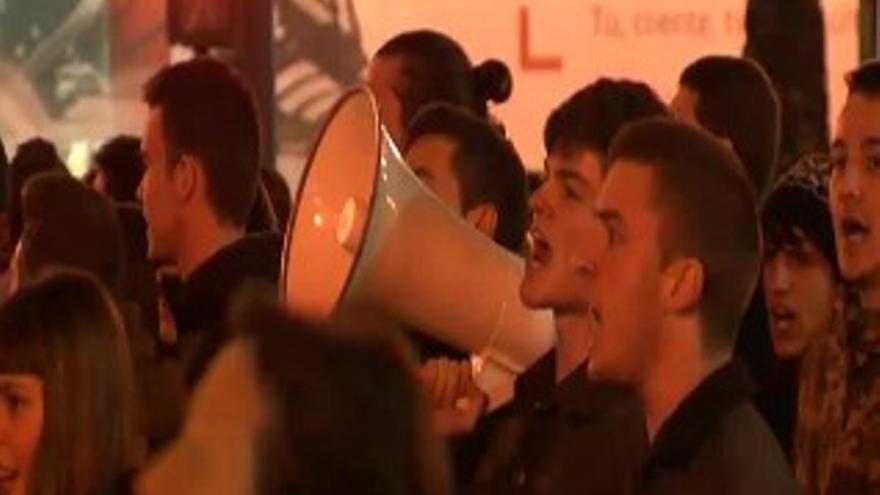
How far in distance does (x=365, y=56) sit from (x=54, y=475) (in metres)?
4.76

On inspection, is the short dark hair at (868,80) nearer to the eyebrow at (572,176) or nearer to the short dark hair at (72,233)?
the eyebrow at (572,176)

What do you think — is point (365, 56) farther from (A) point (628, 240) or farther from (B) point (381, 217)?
(A) point (628, 240)

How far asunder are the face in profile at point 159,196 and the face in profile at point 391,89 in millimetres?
975

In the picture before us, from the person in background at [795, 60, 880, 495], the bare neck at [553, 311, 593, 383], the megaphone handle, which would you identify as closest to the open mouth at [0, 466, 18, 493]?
the megaphone handle

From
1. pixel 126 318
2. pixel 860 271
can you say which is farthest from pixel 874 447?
pixel 126 318

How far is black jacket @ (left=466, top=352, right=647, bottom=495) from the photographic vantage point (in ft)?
12.4

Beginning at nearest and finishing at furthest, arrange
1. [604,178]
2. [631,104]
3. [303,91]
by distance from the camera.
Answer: [604,178] → [631,104] → [303,91]

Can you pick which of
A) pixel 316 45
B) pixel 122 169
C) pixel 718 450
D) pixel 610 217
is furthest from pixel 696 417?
pixel 316 45

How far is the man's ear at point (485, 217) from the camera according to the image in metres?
4.73

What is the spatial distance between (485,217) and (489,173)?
0.30ft

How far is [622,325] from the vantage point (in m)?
3.49

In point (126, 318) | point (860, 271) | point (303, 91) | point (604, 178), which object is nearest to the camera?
point (604, 178)

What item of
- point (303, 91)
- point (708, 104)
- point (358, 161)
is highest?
point (358, 161)

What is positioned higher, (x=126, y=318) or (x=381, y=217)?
(x=381, y=217)
